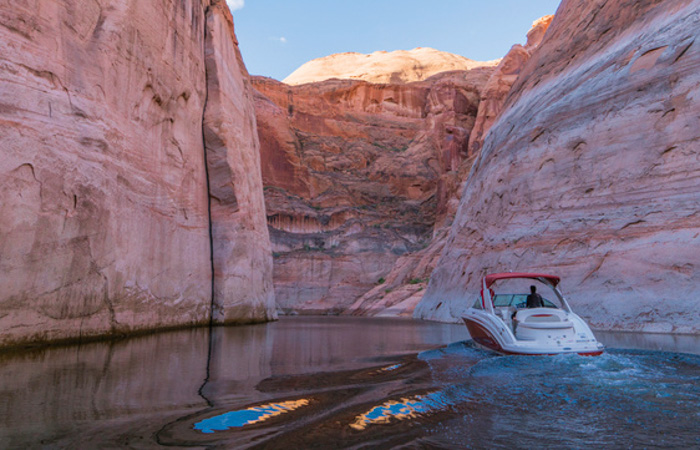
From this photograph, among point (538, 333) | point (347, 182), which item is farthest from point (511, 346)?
point (347, 182)

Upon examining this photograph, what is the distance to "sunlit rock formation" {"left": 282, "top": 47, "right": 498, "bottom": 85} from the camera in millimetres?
115312

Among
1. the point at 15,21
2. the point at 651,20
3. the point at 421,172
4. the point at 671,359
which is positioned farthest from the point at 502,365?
the point at 421,172

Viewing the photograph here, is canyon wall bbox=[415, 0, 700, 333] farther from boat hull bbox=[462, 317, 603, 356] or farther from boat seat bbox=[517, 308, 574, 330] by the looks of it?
boat hull bbox=[462, 317, 603, 356]

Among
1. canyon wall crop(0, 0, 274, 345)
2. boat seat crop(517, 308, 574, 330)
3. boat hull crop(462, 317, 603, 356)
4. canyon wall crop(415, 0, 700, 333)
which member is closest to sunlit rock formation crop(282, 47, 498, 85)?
canyon wall crop(415, 0, 700, 333)

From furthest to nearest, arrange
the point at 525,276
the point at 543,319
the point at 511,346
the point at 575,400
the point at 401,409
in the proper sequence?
the point at 525,276 < the point at 543,319 < the point at 511,346 < the point at 575,400 < the point at 401,409

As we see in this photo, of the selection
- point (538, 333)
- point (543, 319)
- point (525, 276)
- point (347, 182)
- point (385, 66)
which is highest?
point (385, 66)

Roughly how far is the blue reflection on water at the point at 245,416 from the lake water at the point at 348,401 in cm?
2

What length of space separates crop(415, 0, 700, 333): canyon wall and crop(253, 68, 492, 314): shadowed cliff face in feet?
56.5

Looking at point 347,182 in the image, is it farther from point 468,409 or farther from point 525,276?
point 468,409

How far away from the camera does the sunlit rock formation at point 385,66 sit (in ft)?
378

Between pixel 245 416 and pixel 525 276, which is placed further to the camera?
pixel 525 276

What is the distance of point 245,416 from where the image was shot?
379cm

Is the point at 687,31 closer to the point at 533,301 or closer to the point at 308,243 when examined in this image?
the point at 533,301

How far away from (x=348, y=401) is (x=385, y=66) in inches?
4946
